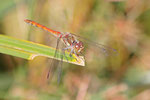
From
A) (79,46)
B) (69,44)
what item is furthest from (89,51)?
(69,44)

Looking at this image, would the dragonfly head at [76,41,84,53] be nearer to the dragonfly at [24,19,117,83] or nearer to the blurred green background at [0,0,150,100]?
the dragonfly at [24,19,117,83]

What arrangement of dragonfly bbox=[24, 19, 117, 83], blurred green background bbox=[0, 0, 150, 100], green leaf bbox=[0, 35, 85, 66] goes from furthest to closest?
blurred green background bbox=[0, 0, 150, 100] < dragonfly bbox=[24, 19, 117, 83] < green leaf bbox=[0, 35, 85, 66]

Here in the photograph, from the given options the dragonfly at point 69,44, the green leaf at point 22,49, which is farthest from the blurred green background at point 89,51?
the green leaf at point 22,49

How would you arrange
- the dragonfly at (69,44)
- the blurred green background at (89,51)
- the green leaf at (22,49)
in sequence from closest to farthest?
1. the green leaf at (22,49)
2. the dragonfly at (69,44)
3. the blurred green background at (89,51)

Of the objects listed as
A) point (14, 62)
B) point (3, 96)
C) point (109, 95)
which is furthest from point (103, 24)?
point (3, 96)

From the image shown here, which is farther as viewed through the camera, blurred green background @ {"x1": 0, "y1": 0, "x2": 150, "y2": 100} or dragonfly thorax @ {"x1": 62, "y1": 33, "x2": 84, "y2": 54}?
blurred green background @ {"x1": 0, "y1": 0, "x2": 150, "y2": 100}

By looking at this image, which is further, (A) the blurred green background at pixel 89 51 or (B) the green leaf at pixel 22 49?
(A) the blurred green background at pixel 89 51

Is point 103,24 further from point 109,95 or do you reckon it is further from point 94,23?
point 109,95

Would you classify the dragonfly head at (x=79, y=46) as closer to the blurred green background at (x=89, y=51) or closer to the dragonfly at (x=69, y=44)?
the dragonfly at (x=69, y=44)

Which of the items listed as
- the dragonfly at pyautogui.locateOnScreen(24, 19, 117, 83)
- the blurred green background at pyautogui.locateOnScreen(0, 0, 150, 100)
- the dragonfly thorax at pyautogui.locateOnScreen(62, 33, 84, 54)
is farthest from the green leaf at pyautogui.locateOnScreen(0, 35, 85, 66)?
the blurred green background at pyautogui.locateOnScreen(0, 0, 150, 100)
